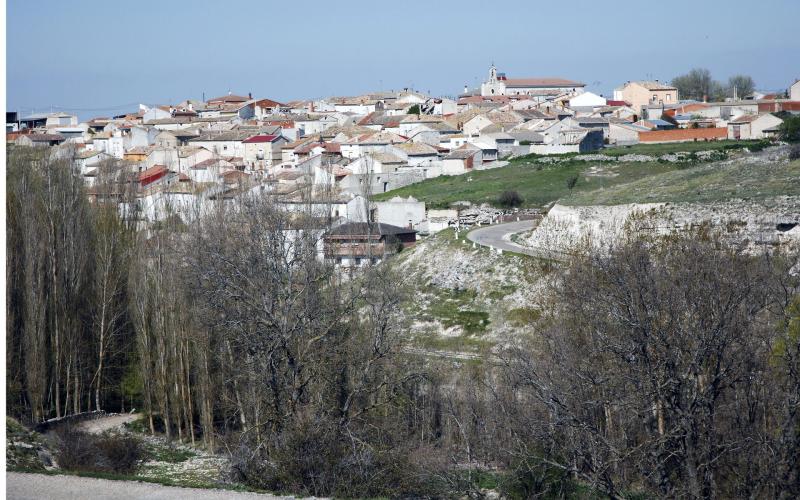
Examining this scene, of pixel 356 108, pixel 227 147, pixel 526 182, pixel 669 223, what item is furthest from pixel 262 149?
pixel 669 223

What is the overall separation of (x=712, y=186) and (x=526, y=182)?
13551mm

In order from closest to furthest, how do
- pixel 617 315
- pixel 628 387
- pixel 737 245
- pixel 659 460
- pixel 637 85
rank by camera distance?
pixel 659 460 < pixel 617 315 < pixel 628 387 < pixel 737 245 < pixel 637 85

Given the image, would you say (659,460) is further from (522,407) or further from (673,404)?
(522,407)

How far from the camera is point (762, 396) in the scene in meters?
14.4

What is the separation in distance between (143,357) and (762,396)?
11.4 m

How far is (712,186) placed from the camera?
2788 centimetres

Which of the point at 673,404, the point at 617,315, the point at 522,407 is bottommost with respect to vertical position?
the point at 522,407

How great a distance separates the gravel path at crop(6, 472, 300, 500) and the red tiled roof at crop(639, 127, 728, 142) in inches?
1566

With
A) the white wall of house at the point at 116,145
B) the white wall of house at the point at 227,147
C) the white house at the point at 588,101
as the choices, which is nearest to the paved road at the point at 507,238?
the white wall of house at the point at 227,147

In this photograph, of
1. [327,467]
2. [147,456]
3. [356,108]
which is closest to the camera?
[327,467]

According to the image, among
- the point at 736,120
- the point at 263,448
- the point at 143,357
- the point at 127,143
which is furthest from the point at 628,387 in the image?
the point at 127,143

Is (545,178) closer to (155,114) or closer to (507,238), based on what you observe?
(507,238)

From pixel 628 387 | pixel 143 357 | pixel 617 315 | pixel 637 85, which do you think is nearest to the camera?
pixel 617 315

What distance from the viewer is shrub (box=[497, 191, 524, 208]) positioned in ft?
122
